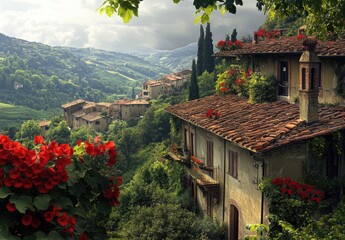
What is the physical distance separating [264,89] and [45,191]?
14.9 m

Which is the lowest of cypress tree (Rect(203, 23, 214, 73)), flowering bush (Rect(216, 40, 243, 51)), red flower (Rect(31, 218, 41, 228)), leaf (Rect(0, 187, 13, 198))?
red flower (Rect(31, 218, 41, 228))

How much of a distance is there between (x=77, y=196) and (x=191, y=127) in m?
16.1

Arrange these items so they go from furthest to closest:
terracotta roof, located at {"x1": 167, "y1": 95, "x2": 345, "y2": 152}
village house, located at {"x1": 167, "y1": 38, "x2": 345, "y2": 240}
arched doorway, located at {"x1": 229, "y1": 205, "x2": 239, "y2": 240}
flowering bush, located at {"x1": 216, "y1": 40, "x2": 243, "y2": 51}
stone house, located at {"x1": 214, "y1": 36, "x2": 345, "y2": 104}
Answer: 1. flowering bush, located at {"x1": 216, "y1": 40, "x2": 243, "y2": 51}
2. arched doorway, located at {"x1": 229, "y1": 205, "x2": 239, "y2": 240}
3. stone house, located at {"x1": 214, "y1": 36, "x2": 345, "y2": 104}
4. village house, located at {"x1": 167, "y1": 38, "x2": 345, "y2": 240}
5. terracotta roof, located at {"x1": 167, "y1": 95, "x2": 345, "y2": 152}

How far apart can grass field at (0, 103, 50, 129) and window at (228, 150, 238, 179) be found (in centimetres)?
12774

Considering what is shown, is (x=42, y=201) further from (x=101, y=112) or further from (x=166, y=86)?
(x=101, y=112)

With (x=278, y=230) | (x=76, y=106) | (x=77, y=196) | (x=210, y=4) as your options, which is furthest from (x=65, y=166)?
(x=76, y=106)

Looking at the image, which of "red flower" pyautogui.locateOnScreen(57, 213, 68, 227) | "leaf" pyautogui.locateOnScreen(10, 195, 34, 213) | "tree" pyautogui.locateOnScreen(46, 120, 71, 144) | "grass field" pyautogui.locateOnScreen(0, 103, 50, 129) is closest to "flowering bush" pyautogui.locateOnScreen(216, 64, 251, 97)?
"red flower" pyautogui.locateOnScreen(57, 213, 68, 227)

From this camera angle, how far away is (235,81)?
69.2 ft

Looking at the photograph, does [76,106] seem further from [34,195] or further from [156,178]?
[34,195]

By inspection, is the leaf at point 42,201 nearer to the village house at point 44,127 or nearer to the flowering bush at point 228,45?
the flowering bush at point 228,45

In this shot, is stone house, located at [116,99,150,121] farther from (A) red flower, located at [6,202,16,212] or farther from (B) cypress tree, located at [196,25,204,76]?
(A) red flower, located at [6,202,16,212]

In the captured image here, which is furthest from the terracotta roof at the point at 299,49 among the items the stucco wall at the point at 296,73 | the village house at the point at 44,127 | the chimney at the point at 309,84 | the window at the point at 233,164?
the village house at the point at 44,127

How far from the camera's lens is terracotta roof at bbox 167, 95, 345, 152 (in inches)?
466

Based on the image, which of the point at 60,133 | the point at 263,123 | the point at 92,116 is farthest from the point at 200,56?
the point at 263,123
